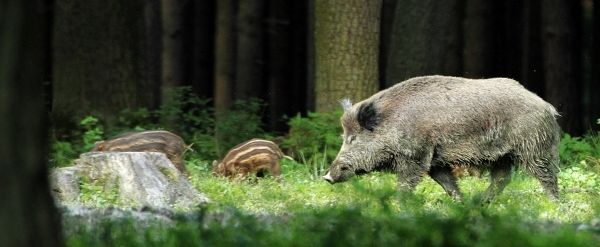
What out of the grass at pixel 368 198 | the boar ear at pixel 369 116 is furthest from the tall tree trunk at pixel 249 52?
the boar ear at pixel 369 116

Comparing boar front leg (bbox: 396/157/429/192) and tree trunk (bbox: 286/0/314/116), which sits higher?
boar front leg (bbox: 396/157/429/192)

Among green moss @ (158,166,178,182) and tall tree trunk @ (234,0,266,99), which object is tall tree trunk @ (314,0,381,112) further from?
tall tree trunk @ (234,0,266,99)

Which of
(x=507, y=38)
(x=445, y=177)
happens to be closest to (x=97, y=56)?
(x=445, y=177)

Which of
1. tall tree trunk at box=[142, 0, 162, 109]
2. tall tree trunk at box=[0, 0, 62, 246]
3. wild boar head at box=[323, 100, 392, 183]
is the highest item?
tall tree trunk at box=[0, 0, 62, 246]

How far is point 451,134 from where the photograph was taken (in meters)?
11.0

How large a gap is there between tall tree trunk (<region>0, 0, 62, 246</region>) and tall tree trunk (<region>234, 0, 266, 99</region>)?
19182 millimetres

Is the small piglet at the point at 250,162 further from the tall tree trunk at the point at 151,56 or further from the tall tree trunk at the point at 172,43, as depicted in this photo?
the tall tree trunk at the point at 172,43

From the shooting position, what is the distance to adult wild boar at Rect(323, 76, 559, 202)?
11.0 metres

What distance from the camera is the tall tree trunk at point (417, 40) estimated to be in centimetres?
1880

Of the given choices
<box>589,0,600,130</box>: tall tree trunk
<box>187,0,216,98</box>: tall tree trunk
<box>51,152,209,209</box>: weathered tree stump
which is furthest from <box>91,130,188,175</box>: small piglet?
<box>187,0,216,98</box>: tall tree trunk

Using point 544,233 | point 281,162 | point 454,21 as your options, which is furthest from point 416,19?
point 544,233

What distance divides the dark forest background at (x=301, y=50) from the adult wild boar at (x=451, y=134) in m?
5.51

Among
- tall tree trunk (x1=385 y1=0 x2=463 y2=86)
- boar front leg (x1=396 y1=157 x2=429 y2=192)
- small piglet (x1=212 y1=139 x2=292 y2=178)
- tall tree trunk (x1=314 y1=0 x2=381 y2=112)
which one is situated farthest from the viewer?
tall tree trunk (x1=385 y1=0 x2=463 y2=86)

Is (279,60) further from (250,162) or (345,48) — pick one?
(250,162)
